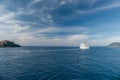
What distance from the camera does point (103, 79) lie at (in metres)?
35.1

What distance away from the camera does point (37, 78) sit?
113ft

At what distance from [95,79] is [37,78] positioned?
639 inches

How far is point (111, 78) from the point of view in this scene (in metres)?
36.1

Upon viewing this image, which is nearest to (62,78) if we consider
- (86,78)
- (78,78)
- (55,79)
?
(55,79)

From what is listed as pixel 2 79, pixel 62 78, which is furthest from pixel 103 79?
pixel 2 79

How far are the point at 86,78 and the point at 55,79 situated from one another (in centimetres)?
900

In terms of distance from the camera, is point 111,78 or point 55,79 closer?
point 55,79

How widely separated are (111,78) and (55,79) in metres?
16.4

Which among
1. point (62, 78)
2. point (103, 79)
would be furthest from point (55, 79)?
point (103, 79)

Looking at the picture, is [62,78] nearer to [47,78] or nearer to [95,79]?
[47,78]

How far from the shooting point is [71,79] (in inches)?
1351

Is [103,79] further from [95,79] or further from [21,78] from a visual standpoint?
[21,78]

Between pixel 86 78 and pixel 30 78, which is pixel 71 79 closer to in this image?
pixel 86 78

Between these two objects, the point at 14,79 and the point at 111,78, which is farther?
the point at 111,78
